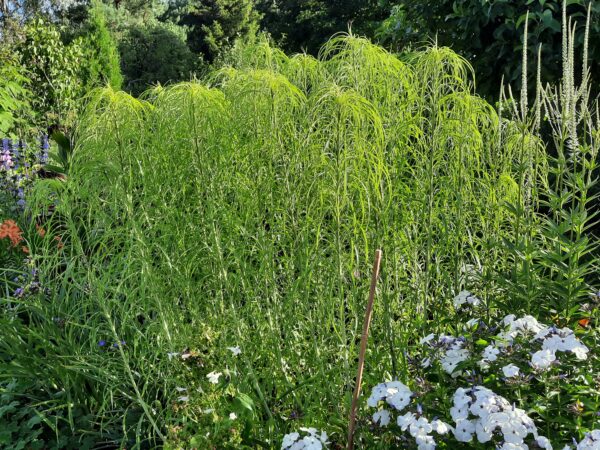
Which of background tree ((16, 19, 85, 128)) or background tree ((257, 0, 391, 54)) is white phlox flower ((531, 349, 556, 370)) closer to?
background tree ((16, 19, 85, 128))

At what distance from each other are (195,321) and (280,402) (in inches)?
23.2

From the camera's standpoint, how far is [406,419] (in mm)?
2062

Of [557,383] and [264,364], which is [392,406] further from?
[264,364]

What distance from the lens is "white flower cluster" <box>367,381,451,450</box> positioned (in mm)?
2021

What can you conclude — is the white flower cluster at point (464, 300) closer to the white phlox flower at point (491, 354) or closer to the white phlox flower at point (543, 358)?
the white phlox flower at point (491, 354)

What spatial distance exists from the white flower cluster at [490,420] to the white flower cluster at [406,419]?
0.22 ft

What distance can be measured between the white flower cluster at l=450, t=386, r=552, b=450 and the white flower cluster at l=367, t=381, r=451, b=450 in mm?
66

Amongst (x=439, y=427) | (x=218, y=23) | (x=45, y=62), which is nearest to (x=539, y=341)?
(x=439, y=427)

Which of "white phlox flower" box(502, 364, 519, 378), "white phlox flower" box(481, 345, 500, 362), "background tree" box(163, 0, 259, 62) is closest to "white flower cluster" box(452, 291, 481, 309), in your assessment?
"white phlox flower" box(481, 345, 500, 362)

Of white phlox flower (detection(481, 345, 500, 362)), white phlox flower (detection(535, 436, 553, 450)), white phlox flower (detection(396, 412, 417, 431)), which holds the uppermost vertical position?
white phlox flower (detection(481, 345, 500, 362))

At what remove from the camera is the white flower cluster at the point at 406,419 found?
6.63 feet

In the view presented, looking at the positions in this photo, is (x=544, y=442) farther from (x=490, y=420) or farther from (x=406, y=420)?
(x=406, y=420)

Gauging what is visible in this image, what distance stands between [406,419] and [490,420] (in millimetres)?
266

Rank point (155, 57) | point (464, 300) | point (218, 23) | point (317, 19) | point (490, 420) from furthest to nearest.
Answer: point (218, 23), point (155, 57), point (317, 19), point (464, 300), point (490, 420)
